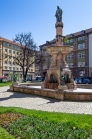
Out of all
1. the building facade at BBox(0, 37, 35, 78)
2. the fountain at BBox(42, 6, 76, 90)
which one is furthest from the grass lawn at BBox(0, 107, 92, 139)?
the building facade at BBox(0, 37, 35, 78)

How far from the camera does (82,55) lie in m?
57.2

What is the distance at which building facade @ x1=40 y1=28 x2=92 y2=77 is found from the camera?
54.9 metres

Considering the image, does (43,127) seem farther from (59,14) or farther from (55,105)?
(59,14)

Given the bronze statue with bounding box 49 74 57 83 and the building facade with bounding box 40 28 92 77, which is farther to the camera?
the building facade with bounding box 40 28 92 77

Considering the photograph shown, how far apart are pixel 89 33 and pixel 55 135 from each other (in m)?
53.1

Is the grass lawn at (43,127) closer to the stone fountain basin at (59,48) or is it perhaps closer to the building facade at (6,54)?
the stone fountain basin at (59,48)

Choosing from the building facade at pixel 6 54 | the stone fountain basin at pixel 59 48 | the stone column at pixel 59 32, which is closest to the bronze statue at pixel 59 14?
the stone column at pixel 59 32

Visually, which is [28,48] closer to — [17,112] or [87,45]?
[87,45]

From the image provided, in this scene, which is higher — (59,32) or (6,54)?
(6,54)

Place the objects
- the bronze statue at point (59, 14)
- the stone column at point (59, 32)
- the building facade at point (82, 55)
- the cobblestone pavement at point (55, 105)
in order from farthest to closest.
A: the building facade at point (82, 55) → the bronze statue at point (59, 14) → the stone column at point (59, 32) → the cobblestone pavement at point (55, 105)

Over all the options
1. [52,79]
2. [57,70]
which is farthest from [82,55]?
[57,70]

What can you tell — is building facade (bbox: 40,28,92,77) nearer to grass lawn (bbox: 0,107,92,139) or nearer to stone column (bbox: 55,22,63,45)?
stone column (bbox: 55,22,63,45)

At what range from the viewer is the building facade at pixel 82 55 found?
54875 mm

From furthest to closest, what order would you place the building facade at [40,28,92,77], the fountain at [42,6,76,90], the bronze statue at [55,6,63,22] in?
the building facade at [40,28,92,77], the bronze statue at [55,6,63,22], the fountain at [42,6,76,90]
